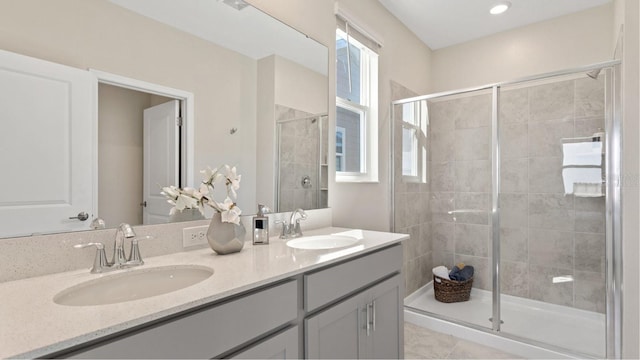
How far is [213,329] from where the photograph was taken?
2.73ft

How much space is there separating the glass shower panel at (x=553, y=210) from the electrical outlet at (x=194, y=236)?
2.16 m

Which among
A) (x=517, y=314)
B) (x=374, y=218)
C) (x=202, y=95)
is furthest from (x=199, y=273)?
(x=517, y=314)

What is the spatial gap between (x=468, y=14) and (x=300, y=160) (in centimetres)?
203

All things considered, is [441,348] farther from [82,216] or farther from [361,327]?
[82,216]

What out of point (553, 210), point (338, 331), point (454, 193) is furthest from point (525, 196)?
Answer: point (338, 331)

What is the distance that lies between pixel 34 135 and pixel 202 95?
621mm

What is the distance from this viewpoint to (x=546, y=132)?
2.57 m

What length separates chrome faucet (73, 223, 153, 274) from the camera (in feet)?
3.33

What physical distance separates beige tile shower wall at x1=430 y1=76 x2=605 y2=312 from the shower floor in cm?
8

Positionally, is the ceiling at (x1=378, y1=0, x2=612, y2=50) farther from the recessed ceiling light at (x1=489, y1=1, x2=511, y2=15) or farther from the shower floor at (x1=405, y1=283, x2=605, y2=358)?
the shower floor at (x1=405, y1=283, x2=605, y2=358)

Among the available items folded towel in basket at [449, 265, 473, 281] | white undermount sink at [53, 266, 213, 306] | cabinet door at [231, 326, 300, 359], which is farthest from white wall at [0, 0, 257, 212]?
folded towel in basket at [449, 265, 473, 281]

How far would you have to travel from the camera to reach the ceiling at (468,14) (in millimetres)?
2543

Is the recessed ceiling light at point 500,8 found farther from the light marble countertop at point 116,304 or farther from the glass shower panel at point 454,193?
the light marble countertop at point 116,304

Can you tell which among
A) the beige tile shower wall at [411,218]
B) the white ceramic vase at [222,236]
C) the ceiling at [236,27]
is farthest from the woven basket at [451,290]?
the white ceramic vase at [222,236]
